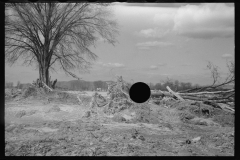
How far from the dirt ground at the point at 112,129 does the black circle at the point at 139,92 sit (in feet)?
0.48

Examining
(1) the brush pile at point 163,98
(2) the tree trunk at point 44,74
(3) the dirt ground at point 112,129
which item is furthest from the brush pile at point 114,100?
(2) the tree trunk at point 44,74

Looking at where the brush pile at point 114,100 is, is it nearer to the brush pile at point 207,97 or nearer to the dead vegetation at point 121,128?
the dead vegetation at point 121,128

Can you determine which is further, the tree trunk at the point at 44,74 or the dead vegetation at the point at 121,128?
the tree trunk at the point at 44,74

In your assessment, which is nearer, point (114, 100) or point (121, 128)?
point (121, 128)

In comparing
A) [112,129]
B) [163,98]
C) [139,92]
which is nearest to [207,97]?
[163,98]

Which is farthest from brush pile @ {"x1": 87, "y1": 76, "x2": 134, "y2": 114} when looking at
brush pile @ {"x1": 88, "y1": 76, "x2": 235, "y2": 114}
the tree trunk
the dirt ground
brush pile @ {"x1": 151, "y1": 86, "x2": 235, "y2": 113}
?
the tree trunk

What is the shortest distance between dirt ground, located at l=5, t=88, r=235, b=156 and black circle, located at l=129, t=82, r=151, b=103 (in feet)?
0.48

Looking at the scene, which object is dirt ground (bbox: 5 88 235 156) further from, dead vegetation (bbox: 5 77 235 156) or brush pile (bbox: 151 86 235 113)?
brush pile (bbox: 151 86 235 113)

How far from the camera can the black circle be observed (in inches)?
186

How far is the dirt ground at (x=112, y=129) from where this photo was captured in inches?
177

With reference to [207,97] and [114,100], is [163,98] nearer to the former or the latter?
[207,97]

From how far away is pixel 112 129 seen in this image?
15.6ft

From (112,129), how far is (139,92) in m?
0.94
